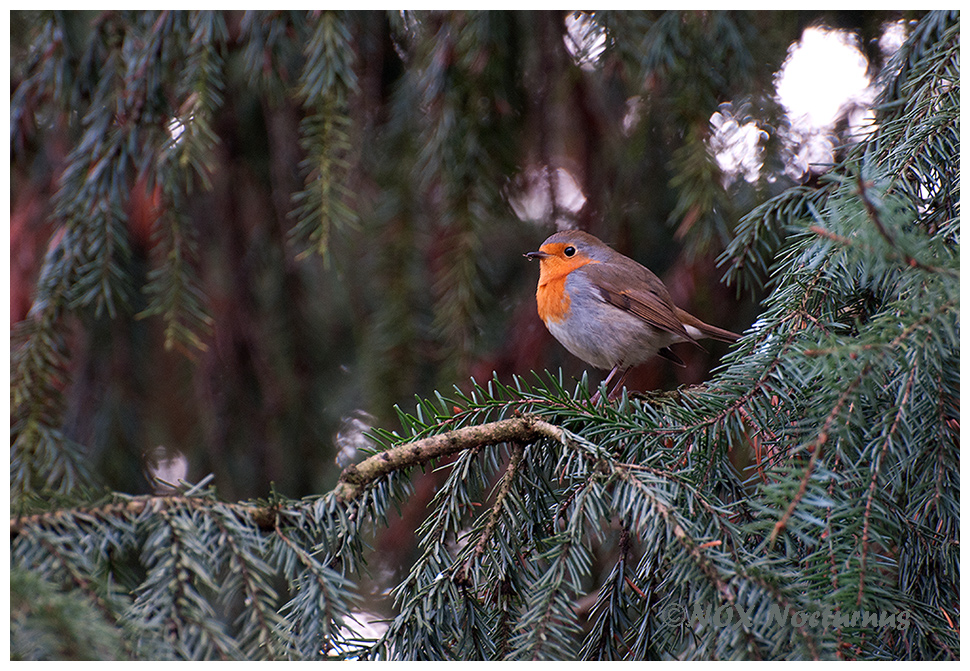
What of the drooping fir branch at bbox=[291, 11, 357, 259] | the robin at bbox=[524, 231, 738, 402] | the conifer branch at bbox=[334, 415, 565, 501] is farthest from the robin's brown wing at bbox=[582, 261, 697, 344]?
the conifer branch at bbox=[334, 415, 565, 501]

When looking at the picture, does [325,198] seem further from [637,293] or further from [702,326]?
[702,326]

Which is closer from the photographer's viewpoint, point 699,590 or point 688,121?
point 699,590

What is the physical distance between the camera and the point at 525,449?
1326 millimetres

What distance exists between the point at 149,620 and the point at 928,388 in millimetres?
1159

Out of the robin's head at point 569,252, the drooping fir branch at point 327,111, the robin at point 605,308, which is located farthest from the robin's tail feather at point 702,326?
the drooping fir branch at point 327,111

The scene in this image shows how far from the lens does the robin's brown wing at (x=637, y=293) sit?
229cm

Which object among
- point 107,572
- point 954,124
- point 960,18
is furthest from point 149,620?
point 960,18

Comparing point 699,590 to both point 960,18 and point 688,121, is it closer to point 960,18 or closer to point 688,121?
point 960,18

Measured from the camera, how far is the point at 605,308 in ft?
7.76

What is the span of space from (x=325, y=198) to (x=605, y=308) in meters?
1.05

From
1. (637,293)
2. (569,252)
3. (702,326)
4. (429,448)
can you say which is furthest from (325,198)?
(702,326)

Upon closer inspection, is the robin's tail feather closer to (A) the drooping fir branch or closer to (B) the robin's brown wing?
(B) the robin's brown wing

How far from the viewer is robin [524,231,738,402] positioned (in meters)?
2.29
